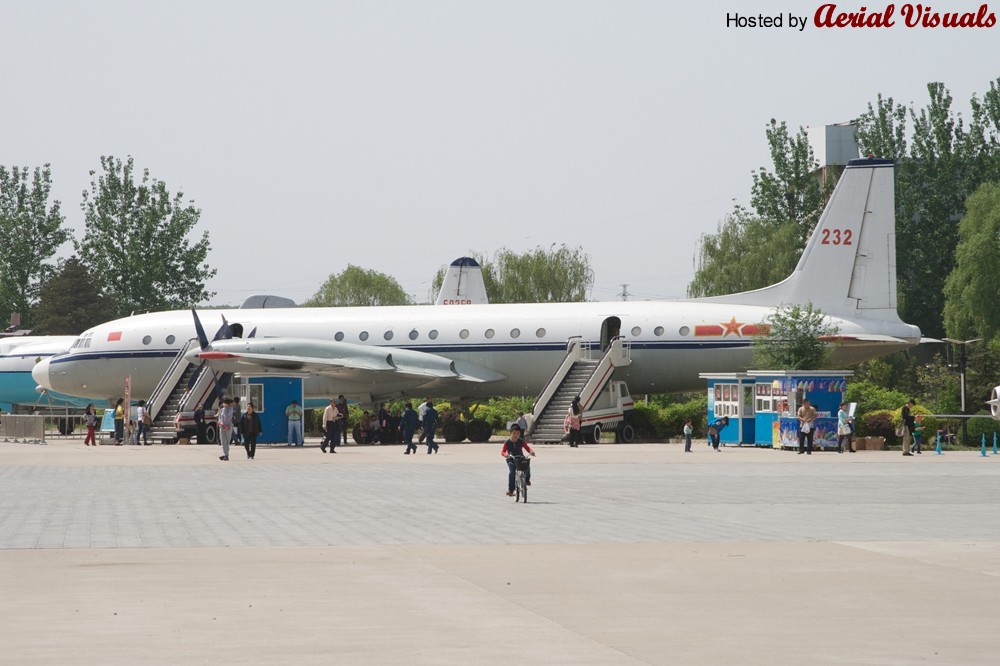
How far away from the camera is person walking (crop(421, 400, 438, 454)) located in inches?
1414

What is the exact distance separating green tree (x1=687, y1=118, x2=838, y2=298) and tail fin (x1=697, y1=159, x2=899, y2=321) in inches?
1121

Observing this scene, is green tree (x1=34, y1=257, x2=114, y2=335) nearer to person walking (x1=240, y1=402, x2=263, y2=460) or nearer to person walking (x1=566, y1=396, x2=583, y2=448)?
person walking (x1=566, y1=396, x2=583, y2=448)

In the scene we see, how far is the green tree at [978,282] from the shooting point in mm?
60562

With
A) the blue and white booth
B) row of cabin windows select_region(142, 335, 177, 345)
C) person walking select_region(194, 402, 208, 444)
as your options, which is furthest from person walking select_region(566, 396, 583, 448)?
row of cabin windows select_region(142, 335, 177, 345)

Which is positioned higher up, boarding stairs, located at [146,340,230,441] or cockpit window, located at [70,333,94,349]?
cockpit window, located at [70,333,94,349]

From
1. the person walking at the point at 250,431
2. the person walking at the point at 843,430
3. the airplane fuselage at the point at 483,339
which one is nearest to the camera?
the person walking at the point at 250,431

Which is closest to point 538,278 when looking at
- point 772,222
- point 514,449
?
point 772,222

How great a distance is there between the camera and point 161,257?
310 ft

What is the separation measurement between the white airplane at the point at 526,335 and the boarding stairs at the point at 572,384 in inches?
25.5

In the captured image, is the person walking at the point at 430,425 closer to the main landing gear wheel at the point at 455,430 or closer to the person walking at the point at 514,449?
the main landing gear wheel at the point at 455,430

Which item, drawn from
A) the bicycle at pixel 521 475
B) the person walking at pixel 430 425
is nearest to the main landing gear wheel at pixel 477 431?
the person walking at pixel 430 425

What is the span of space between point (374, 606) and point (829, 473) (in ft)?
60.6

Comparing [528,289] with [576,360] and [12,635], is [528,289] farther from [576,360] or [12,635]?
[12,635]

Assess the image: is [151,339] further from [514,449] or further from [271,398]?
[514,449]
